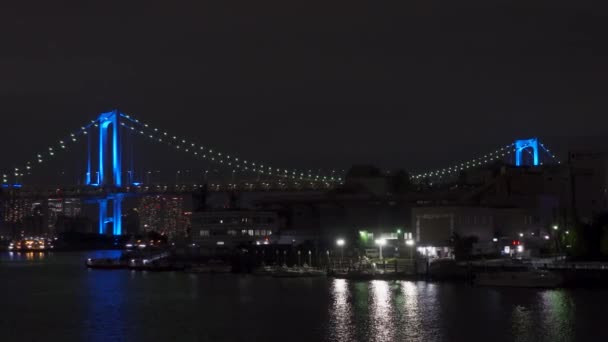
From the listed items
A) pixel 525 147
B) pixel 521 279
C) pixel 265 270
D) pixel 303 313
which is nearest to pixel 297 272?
pixel 265 270

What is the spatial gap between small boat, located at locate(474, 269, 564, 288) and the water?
618 millimetres

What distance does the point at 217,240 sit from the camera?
39.2 m

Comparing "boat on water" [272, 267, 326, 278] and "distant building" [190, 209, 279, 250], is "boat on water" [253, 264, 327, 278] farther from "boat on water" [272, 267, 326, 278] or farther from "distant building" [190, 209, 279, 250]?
"distant building" [190, 209, 279, 250]

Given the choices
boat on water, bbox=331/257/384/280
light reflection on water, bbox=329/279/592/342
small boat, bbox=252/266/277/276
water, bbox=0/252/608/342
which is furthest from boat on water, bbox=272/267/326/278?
light reflection on water, bbox=329/279/592/342

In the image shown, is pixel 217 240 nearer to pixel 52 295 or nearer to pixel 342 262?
pixel 342 262

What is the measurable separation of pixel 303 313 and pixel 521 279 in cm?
594

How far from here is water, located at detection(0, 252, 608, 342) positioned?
15422mm

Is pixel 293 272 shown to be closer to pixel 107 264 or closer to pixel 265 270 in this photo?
pixel 265 270

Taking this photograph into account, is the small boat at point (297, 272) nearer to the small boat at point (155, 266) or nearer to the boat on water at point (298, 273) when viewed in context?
the boat on water at point (298, 273)

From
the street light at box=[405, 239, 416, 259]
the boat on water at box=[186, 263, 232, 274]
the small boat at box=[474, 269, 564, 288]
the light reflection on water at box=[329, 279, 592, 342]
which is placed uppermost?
the street light at box=[405, 239, 416, 259]

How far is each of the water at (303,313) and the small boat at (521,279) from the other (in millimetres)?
618

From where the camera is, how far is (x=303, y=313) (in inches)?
707

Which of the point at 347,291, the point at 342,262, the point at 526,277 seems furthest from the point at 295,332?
the point at 342,262

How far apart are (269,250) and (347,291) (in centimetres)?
1264
